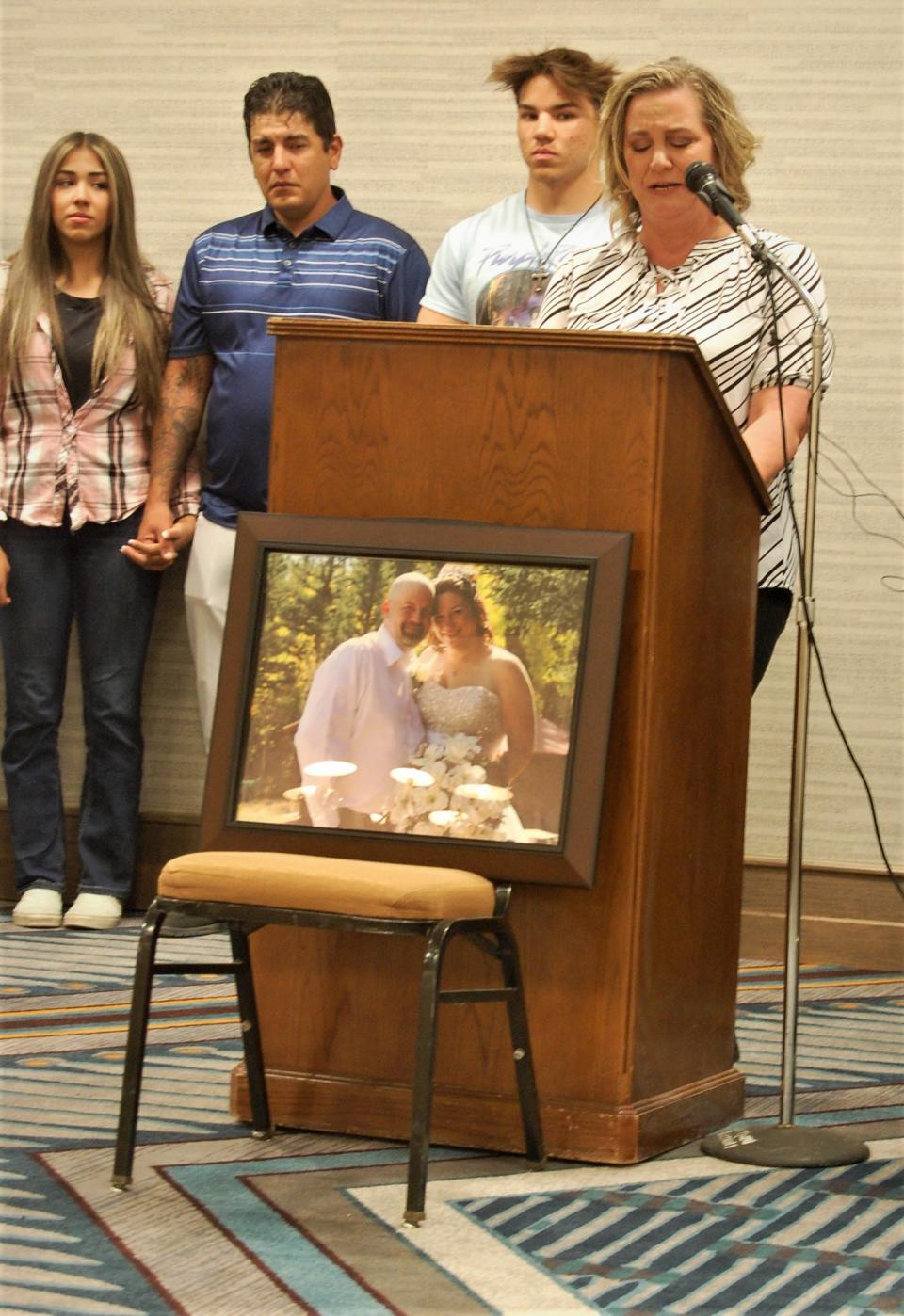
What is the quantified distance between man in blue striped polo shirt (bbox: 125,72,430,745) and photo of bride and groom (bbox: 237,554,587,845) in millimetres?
1607

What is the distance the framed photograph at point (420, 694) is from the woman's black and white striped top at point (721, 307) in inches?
20.0

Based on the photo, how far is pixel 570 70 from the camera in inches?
140

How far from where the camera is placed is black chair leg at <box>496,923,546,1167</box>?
2.12m

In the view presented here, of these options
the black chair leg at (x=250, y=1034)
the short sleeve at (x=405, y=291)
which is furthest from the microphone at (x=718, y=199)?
the short sleeve at (x=405, y=291)

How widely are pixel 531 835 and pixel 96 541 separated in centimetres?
229

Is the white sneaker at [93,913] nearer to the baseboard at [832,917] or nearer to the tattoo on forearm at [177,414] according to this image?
the tattoo on forearm at [177,414]

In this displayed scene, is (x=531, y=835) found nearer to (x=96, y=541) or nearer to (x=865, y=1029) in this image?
(x=865, y=1029)

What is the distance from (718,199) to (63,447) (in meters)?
2.27

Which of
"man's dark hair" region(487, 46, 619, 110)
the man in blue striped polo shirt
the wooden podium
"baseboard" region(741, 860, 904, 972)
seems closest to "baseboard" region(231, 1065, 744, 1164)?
the wooden podium

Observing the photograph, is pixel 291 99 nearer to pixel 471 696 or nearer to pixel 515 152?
pixel 515 152

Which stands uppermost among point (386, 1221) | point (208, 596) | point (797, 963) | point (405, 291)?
point (405, 291)

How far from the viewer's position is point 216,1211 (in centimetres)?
198

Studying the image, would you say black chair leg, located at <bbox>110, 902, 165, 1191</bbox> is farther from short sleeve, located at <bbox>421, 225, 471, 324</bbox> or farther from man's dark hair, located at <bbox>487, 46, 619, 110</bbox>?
man's dark hair, located at <bbox>487, 46, 619, 110</bbox>

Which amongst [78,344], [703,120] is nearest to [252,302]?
[78,344]
